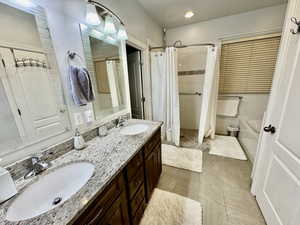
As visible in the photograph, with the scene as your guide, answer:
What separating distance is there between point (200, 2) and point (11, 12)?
2.40 meters

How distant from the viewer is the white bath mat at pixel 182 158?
2.07 meters

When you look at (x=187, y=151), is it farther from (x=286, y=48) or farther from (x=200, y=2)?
(x=200, y=2)

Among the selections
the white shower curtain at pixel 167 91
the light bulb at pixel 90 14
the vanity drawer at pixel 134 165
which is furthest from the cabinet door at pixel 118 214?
the white shower curtain at pixel 167 91

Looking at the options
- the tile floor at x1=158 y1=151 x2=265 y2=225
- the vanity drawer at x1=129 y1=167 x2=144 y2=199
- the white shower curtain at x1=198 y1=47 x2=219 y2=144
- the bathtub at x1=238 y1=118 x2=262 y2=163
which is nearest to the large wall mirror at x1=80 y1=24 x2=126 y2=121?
the vanity drawer at x1=129 y1=167 x2=144 y2=199

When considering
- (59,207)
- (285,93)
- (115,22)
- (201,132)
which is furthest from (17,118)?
(201,132)

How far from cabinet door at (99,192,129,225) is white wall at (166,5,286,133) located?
2940 millimetres

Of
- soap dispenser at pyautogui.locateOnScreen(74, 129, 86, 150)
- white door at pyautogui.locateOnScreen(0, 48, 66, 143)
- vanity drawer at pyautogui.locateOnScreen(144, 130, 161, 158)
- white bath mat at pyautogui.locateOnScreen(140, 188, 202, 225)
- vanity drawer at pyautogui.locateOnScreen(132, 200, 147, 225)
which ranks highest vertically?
white door at pyautogui.locateOnScreen(0, 48, 66, 143)

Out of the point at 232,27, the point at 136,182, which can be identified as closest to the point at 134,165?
the point at 136,182

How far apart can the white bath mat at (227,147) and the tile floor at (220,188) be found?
15 centimetres

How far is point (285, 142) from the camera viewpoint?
100 cm

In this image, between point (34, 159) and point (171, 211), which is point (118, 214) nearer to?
point (34, 159)

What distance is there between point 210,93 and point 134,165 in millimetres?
2001

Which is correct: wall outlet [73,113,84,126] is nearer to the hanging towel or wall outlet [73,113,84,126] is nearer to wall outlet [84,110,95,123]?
wall outlet [84,110,95,123]

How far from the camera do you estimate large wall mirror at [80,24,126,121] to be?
4.25 ft
